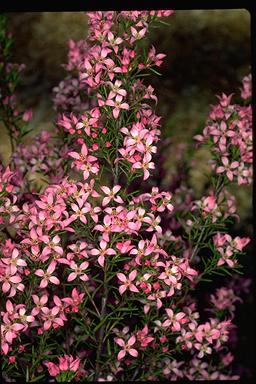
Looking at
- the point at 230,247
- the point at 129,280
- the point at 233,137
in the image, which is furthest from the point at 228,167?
the point at 129,280

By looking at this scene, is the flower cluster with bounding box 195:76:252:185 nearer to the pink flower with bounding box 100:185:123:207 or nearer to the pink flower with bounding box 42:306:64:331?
the pink flower with bounding box 100:185:123:207

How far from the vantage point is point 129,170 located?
1.63 meters

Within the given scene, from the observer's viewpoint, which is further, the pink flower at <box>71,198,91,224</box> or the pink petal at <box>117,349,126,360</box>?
the pink petal at <box>117,349,126,360</box>

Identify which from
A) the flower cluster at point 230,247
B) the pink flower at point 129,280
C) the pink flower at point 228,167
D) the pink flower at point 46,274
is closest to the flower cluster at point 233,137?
the pink flower at point 228,167

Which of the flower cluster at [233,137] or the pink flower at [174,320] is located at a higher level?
the flower cluster at [233,137]

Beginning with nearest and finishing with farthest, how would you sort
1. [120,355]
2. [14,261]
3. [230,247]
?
[14,261], [120,355], [230,247]

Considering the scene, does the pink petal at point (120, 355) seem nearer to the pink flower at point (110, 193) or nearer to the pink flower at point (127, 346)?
the pink flower at point (127, 346)

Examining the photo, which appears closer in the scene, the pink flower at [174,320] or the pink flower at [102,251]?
the pink flower at [102,251]

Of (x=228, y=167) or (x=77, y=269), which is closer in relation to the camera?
(x=77, y=269)

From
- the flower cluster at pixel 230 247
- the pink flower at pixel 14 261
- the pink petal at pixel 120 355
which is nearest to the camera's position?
the pink flower at pixel 14 261

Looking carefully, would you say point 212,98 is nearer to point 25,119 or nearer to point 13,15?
point 13,15

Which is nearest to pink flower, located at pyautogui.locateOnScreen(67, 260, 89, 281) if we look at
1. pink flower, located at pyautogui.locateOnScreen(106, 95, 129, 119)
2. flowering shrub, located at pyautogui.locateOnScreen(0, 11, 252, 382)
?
flowering shrub, located at pyautogui.locateOnScreen(0, 11, 252, 382)

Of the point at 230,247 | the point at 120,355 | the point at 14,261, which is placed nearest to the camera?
the point at 14,261

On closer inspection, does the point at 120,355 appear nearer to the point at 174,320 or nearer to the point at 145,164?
the point at 174,320
